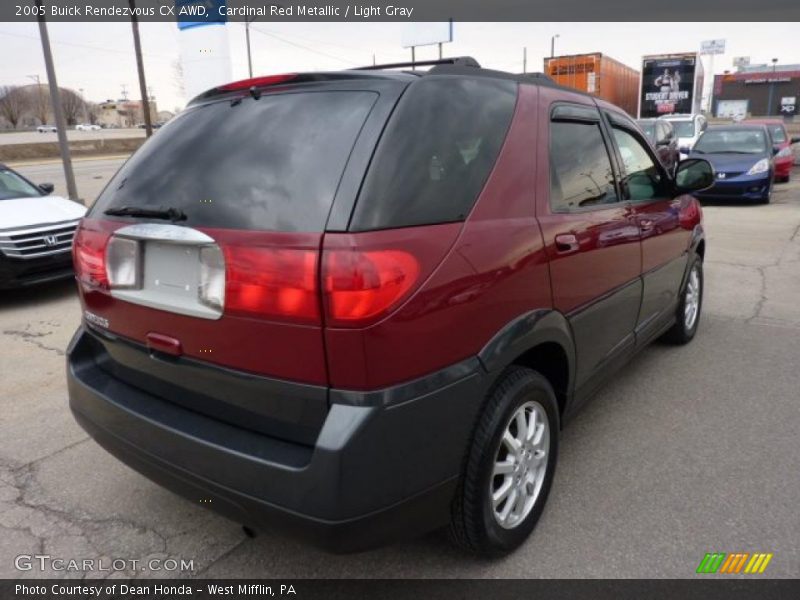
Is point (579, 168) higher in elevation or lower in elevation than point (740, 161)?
higher

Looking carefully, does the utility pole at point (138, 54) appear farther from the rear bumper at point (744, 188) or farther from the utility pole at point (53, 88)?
the rear bumper at point (744, 188)

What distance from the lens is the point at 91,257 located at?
238cm

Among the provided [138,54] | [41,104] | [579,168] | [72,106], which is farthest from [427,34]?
[72,106]

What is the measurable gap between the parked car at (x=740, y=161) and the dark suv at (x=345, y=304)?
11679 mm

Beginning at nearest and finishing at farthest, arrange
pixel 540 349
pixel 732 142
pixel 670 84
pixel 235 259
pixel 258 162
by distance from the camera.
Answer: pixel 235 259 < pixel 258 162 < pixel 540 349 < pixel 732 142 < pixel 670 84

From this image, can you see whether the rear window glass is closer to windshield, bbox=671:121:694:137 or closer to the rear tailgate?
the rear tailgate

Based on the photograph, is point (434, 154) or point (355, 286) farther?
point (434, 154)

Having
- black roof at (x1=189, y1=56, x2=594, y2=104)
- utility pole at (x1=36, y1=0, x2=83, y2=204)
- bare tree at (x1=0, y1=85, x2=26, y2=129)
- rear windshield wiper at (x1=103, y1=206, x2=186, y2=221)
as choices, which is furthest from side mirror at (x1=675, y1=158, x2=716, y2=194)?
bare tree at (x1=0, y1=85, x2=26, y2=129)

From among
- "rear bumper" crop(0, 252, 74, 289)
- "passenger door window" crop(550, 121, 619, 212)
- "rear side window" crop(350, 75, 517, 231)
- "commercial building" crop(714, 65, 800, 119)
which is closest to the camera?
"rear side window" crop(350, 75, 517, 231)

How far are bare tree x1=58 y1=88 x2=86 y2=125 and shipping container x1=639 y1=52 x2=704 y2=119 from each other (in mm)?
92638

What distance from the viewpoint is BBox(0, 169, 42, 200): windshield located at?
708 centimetres

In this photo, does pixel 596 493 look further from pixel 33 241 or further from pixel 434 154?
pixel 33 241

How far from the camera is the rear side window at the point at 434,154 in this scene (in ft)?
6.12

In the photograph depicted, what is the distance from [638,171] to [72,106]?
119107 millimetres
